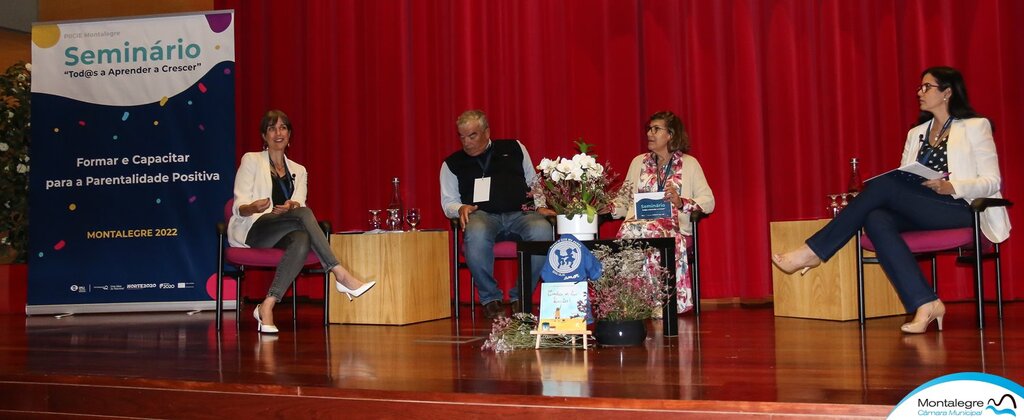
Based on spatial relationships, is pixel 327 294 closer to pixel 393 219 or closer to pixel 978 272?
pixel 393 219

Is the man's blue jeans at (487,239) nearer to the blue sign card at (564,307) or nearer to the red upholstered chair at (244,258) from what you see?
the red upholstered chair at (244,258)

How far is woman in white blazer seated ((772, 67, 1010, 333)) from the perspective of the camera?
3258mm

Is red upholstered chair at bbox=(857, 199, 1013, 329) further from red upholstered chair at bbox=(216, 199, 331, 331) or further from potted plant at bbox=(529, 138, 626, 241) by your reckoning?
red upholstered chair at bbox=(216, 199, 331, 331)

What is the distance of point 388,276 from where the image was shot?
4.12 metres

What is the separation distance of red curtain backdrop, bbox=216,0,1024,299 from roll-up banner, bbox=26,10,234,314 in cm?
52

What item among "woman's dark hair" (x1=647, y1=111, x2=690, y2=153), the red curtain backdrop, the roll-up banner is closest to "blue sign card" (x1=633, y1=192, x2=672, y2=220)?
"woman's dark hair" (x1=647, y1=111, x2=690, y2=153)

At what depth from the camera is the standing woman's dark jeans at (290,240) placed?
3900 millimetres

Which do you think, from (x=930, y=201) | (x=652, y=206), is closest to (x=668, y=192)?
(x=652, y=206)

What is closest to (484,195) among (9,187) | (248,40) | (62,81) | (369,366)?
(369,366)

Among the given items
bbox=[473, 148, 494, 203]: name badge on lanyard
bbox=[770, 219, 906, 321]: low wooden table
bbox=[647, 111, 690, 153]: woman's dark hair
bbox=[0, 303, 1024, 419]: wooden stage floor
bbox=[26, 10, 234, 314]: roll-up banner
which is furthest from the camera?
bbox=[26, 10, 234, 314]: roll-up banner

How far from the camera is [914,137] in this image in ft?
12.0

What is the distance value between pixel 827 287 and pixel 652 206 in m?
0.84

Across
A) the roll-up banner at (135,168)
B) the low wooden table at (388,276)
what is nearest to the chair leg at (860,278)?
the low wooden table at (388,276)

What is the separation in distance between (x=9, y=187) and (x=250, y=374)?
4029mm
